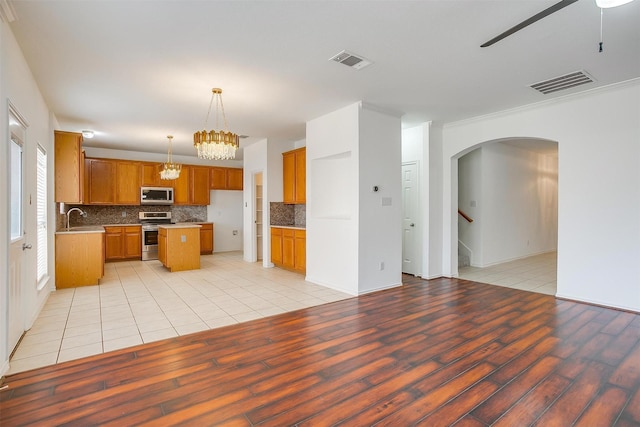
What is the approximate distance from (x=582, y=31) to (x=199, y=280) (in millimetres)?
5712

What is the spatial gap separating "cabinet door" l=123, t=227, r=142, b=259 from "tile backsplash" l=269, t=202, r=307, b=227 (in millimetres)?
3430

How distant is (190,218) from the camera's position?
882 cm

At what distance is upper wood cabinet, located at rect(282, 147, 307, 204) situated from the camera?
19.9 feet

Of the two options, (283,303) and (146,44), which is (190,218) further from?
(146,44)

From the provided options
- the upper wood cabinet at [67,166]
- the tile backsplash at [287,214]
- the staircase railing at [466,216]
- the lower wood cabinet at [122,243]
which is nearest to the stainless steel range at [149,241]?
the lower wood cabinet at [122,243]

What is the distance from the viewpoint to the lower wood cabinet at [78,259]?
4.98m

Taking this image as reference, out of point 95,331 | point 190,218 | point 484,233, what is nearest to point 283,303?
point 95,331

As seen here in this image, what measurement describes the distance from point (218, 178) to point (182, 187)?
0.97 m

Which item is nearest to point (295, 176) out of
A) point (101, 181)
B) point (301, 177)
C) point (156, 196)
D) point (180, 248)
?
point (301, 177)

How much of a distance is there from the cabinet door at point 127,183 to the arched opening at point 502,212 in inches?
286

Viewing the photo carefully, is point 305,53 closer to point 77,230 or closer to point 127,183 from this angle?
point 77,230

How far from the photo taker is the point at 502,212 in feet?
23.2

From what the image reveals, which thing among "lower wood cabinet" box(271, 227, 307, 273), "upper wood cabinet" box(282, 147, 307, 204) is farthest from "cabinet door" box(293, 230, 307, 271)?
"upper wood cabinet" box(282, 147, 307, 204)

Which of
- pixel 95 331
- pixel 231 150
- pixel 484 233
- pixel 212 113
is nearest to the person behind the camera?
pixel 95 331
